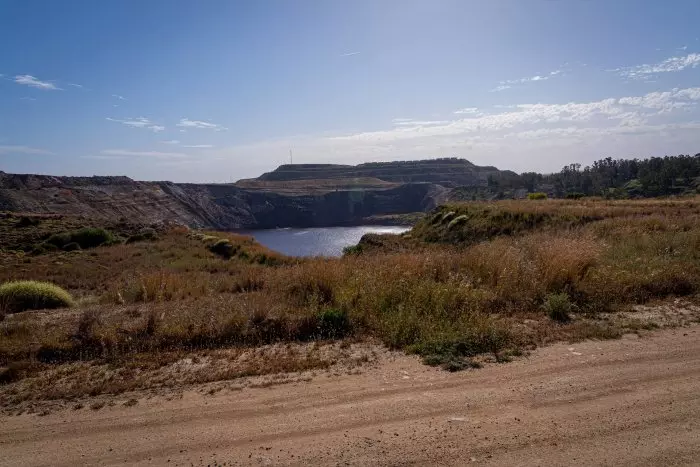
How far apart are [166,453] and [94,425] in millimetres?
981

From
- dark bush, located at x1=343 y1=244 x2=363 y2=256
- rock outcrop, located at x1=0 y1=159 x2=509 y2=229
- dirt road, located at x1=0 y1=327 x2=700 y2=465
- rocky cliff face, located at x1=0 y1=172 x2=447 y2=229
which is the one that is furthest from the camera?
rock outcrop, located at x1=0 y1=159 x2=509 y2=229

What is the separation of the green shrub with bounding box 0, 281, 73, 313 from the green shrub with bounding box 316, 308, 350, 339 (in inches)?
282

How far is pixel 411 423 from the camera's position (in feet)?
13.8

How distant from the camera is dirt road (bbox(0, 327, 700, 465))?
12.4 feet

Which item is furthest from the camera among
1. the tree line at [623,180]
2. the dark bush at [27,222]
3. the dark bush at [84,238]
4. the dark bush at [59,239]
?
the tree line at [623,180]

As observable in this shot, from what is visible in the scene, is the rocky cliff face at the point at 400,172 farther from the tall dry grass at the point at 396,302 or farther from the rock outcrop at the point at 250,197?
the tall dry grass at the point at 396,302

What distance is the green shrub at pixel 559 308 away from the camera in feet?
23.7

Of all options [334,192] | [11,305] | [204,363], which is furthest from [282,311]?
[334,192]

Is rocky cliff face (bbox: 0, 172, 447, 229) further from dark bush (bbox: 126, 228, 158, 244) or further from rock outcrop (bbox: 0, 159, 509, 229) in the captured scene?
dark bush (bbox: 126, 228, 158, 244)

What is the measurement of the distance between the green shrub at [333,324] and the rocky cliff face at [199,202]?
59470mm

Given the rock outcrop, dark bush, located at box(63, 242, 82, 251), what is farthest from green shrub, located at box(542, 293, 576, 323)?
the rock outcrop

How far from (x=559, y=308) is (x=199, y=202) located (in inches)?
3608

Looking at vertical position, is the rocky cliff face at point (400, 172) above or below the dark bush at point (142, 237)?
above

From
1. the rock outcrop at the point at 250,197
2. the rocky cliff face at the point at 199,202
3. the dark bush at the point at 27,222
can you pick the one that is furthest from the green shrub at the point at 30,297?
the rocky cliff face at the point at 199,202
